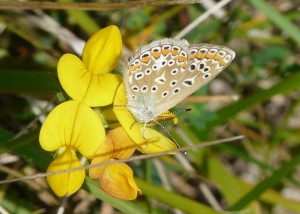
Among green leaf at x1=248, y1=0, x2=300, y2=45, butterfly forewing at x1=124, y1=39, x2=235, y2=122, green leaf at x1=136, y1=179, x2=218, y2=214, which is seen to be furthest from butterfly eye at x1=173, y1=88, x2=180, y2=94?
green leaf at x1=248, y1=0, x2=300, y2=45

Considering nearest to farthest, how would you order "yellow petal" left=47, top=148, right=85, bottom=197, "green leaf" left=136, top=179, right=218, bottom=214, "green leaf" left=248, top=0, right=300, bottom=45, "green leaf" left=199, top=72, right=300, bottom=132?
"yellow petal" left=47, top=148, right=85, bottom=197 < "green leaf" left=136, top=179, right=218, bottom=214 < "green leaf" left=248, top=0, right=300, bottom=45 < "green leaf" left=199, top=72, right=300, bottom=132

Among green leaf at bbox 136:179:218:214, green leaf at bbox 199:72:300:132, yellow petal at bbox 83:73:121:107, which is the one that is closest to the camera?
yellow petal at bbox 83:73:121:107

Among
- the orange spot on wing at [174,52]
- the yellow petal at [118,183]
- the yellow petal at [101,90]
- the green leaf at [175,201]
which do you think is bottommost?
the green leaf at [175,201]

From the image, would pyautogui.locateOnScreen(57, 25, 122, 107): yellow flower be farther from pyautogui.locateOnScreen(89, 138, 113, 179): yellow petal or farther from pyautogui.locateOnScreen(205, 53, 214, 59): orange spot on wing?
pyautogui.locateOnScreen(205, 53, 214, 59): orange spot on wing

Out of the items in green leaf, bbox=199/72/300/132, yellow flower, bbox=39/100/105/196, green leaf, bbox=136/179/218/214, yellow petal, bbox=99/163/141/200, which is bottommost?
green leaf, bbox=136/179/218/214

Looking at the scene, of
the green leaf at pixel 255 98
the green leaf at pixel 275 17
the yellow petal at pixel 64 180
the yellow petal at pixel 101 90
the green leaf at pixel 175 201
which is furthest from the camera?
the green leaf at pixel 255 98

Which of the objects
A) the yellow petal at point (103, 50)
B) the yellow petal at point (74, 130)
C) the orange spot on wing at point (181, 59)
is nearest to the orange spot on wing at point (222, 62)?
the orange spot on wing at point (181, 59)

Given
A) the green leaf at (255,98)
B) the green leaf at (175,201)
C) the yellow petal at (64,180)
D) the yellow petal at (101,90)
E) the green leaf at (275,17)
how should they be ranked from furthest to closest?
1. the green leaf at (255,98)
2. the green leaf at (275,17)
3. the green leaf at (175,201)
4. the yellow petal at (101,90)
5. the yellow petal at (64,180)

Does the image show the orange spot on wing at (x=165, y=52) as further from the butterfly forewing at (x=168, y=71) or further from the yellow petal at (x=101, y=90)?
the yellow petal at (x=101, y=90)
